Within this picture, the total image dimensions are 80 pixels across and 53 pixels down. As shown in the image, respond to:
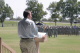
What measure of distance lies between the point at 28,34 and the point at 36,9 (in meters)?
87.4

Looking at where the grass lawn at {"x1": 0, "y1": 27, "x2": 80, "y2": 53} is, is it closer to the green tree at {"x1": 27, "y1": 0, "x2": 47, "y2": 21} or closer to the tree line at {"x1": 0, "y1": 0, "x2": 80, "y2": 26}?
the tree line at {"x1": 0, "y1": 0, "x2": 80, "y2": 26}

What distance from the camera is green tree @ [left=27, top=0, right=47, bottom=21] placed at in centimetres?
9247

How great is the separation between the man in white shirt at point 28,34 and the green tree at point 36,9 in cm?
8561

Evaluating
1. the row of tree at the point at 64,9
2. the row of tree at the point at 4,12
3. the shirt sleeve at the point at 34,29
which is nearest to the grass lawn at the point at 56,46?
the shirt sleeve at the point at 34,29

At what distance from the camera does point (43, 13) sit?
9612cm

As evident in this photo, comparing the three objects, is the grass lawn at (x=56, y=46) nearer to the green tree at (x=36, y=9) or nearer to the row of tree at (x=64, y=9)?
the row of tree at (x=64, y=9)

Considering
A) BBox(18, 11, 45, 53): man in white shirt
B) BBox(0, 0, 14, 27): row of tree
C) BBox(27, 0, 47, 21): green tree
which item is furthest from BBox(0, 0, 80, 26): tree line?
BBox(18, 11, 45, 53): man in white shirt

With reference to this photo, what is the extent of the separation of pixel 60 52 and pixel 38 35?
33.3ft

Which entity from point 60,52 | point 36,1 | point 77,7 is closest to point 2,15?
point 36,1

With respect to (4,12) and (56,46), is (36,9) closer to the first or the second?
(4,12)

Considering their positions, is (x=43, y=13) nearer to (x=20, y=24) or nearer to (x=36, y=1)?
(x=36, y=1)

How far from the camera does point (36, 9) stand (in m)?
93.8

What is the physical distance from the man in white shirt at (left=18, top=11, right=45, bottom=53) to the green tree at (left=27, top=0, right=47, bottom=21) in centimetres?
8561

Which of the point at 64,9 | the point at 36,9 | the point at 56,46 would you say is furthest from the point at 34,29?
the point at 36,9
